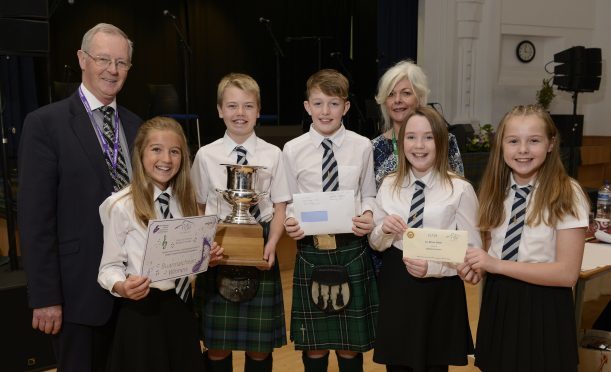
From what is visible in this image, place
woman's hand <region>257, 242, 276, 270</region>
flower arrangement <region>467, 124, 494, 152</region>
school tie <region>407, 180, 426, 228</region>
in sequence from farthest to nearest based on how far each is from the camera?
flower arrangement <region>467, 124, 494, 152</region> < woman's hand <region>257, 242, 276, 270</region> < school tie <region>407, 180, 426, 228</region>

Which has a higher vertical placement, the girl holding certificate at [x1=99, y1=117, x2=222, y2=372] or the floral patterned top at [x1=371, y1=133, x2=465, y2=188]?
the floral patterned top at [x1=371, y1=133, x2=465, y2=188]

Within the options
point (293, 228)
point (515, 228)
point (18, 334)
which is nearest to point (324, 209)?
point (293, 228)

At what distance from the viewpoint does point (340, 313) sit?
2.44 m

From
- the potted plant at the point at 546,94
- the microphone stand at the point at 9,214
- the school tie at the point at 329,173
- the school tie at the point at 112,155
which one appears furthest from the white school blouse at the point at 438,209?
the potted plant at the point at 546,94

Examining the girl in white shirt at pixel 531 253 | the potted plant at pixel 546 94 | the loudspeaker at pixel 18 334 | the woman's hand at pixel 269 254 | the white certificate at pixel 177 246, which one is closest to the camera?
the white certificate at pixel 177 246

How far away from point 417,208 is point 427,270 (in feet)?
0.78

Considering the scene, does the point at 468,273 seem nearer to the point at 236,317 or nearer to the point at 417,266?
the point at 417,266

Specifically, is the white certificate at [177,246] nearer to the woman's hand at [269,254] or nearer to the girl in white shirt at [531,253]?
the woman's hand at [269,254]

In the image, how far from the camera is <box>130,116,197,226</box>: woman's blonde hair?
6.66ft

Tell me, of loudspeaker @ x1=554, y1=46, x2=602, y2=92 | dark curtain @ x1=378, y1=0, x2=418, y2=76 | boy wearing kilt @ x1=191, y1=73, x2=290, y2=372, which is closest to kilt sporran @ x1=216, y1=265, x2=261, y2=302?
boy wearing kilt @ x1=191, y1=73, x2=290, y2=372

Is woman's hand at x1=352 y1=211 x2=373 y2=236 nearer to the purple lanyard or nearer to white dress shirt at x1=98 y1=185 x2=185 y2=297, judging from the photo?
white dress shirt at x1=98 y1=185 x2=185 y2=297

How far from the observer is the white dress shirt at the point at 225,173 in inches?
94.7

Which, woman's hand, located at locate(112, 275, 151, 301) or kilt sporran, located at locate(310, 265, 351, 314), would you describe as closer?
woman's hand, located at locate(112, 275, 151, 301)

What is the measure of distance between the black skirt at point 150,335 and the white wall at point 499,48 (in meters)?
8.31
